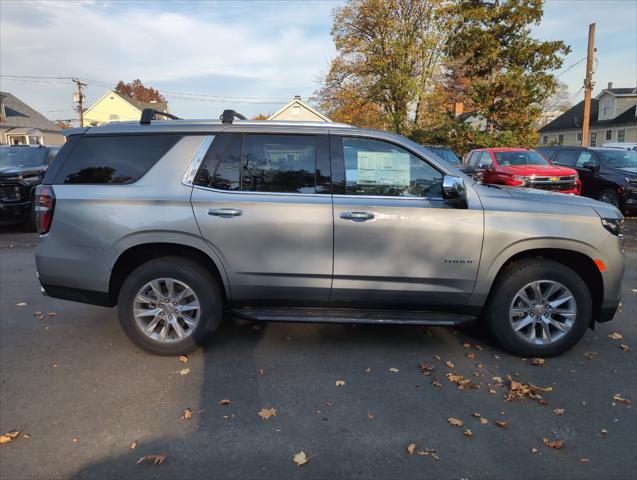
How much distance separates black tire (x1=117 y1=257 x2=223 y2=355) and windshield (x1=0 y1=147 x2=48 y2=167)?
29.2 ft

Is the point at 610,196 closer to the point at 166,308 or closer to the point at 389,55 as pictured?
the point at 166,308

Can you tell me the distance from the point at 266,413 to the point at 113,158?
8.18 feet

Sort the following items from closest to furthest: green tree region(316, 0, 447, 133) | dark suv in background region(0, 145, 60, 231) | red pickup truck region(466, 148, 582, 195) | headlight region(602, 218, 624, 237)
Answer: headlight region(602, 218, 624, 237)
dark suv in background region(0, 145, 60, 231)
red pickup truck region(466, 148, 582, 195)
green tree region(316, 0, 447, 133)

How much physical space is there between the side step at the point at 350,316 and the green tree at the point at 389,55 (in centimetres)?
Answer: 2698

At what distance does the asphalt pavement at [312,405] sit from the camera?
9.27ft

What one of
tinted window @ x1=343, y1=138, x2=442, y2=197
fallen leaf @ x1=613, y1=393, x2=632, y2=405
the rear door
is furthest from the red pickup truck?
the rear door

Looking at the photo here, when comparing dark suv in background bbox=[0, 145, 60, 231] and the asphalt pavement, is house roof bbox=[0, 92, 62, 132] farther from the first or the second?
the asphalt pavement

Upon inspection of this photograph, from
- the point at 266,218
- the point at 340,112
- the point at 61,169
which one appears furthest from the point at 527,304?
the point at 340,112

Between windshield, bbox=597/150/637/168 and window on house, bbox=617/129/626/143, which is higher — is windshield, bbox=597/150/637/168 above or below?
below

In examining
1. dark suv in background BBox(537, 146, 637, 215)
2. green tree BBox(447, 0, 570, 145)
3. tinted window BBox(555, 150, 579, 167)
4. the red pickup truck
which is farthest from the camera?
green tree BBox(447, 0, 570, 145)

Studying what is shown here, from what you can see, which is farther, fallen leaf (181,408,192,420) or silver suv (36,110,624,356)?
silver suv (36,110,624,356)

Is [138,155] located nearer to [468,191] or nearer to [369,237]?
[369,237]

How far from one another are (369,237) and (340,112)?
103ft

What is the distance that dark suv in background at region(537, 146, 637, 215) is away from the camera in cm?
1213
